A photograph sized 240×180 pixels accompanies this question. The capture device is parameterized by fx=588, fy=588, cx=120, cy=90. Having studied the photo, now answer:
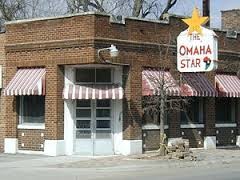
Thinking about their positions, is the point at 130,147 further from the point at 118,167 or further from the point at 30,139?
the point at 30,139

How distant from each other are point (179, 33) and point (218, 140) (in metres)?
5.76

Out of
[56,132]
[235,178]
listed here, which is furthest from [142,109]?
[235,178]

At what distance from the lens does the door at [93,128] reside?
2442cm

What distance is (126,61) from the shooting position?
24.5 m

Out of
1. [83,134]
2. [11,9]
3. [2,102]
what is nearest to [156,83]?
[83,134]

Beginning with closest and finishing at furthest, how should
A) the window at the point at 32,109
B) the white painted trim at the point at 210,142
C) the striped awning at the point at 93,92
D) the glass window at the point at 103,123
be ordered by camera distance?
the striped awning at the point at 93,92 < the glass window at the point at 103,123 < the window at the point at 32,109 < the white painted trim at the point at 210,142

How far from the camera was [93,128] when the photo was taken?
24.5 metres

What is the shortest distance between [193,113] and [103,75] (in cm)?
554

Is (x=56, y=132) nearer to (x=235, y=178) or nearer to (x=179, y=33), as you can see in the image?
(x=179, y=33)

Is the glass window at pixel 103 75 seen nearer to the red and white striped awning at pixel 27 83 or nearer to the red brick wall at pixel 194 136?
the red and white striped awning at pixel 27 83

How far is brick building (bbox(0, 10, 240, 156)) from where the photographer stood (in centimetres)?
2397

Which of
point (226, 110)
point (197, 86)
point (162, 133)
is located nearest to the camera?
point (162, 133)

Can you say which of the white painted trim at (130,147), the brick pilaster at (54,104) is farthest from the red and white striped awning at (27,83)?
the white painted trim at (130,147)

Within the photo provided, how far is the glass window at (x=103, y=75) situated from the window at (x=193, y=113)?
448 centimetres
